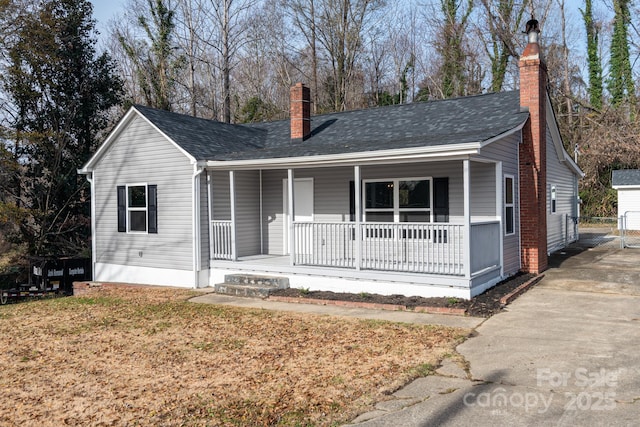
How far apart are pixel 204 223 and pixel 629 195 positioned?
22.5 metres

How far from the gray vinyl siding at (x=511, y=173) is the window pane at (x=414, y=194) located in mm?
1673

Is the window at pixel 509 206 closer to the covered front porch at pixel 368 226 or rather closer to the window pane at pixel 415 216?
the covered front porch at pixel 368 226

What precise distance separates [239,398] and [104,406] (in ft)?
4.31

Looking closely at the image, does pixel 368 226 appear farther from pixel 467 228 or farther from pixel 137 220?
pixel 137 220

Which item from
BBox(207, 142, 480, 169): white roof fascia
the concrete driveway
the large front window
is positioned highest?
BBox(207, 142, 480, 169): white roof fascia

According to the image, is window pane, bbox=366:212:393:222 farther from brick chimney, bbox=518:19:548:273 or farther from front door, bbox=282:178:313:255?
brick chimney, bbox=518:19:548:273

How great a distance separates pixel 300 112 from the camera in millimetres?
14312

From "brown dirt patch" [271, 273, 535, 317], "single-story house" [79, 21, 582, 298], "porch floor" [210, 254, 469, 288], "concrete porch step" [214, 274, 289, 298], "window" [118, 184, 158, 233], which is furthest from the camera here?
"window" [118, 184, 158, 233]

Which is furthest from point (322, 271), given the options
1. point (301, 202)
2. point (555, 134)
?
point (555, 134)

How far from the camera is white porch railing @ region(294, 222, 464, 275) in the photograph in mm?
9523

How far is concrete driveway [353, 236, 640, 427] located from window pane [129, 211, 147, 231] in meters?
Answer: 9.17

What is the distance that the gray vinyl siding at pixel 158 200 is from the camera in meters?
12.4

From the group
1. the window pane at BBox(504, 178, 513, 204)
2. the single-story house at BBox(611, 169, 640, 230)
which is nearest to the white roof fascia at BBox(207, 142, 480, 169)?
the window pane at BBox(504, 178, 513, 204)

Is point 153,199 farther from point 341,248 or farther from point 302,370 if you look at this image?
point 302,370
